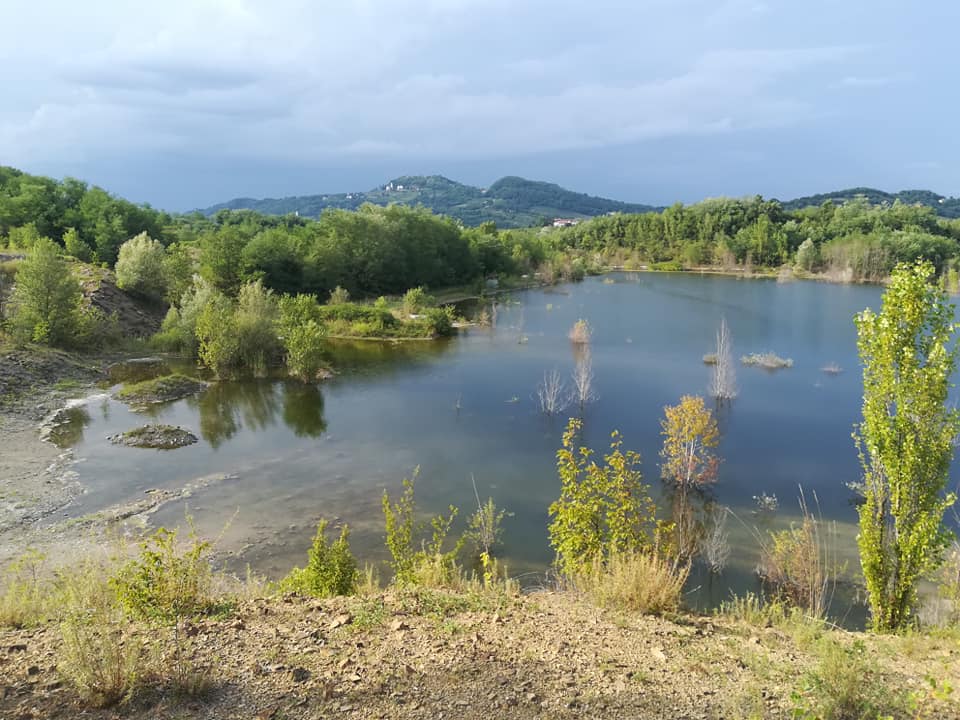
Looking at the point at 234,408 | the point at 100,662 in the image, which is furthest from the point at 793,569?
the point at 234,408

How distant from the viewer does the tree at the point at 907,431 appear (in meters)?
8.88

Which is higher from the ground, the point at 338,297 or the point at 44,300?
the point at 44,300

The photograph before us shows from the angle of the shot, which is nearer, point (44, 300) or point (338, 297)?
point (44, 300)

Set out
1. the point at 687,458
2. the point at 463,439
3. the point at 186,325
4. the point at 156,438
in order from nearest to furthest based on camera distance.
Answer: the point at 687,458 < the point at 156,438 < the point at 463,439 < the point at 186,325

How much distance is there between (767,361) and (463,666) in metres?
32.3

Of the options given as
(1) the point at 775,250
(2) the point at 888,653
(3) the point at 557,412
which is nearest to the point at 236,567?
(2) the point at 888,653

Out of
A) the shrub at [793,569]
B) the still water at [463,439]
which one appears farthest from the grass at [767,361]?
the shrub at [793,569]

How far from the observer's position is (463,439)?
2248 centimetres

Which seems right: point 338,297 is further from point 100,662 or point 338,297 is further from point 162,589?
point 100,662

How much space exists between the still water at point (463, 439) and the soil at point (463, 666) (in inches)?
229

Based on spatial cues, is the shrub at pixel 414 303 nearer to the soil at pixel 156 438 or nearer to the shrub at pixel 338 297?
the shrub at pixel 338 297

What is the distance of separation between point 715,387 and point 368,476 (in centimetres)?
1658

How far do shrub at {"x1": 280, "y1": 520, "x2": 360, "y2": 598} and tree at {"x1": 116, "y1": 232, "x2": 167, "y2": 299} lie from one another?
35.3 metres

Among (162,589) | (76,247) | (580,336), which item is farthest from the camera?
(76,247)
